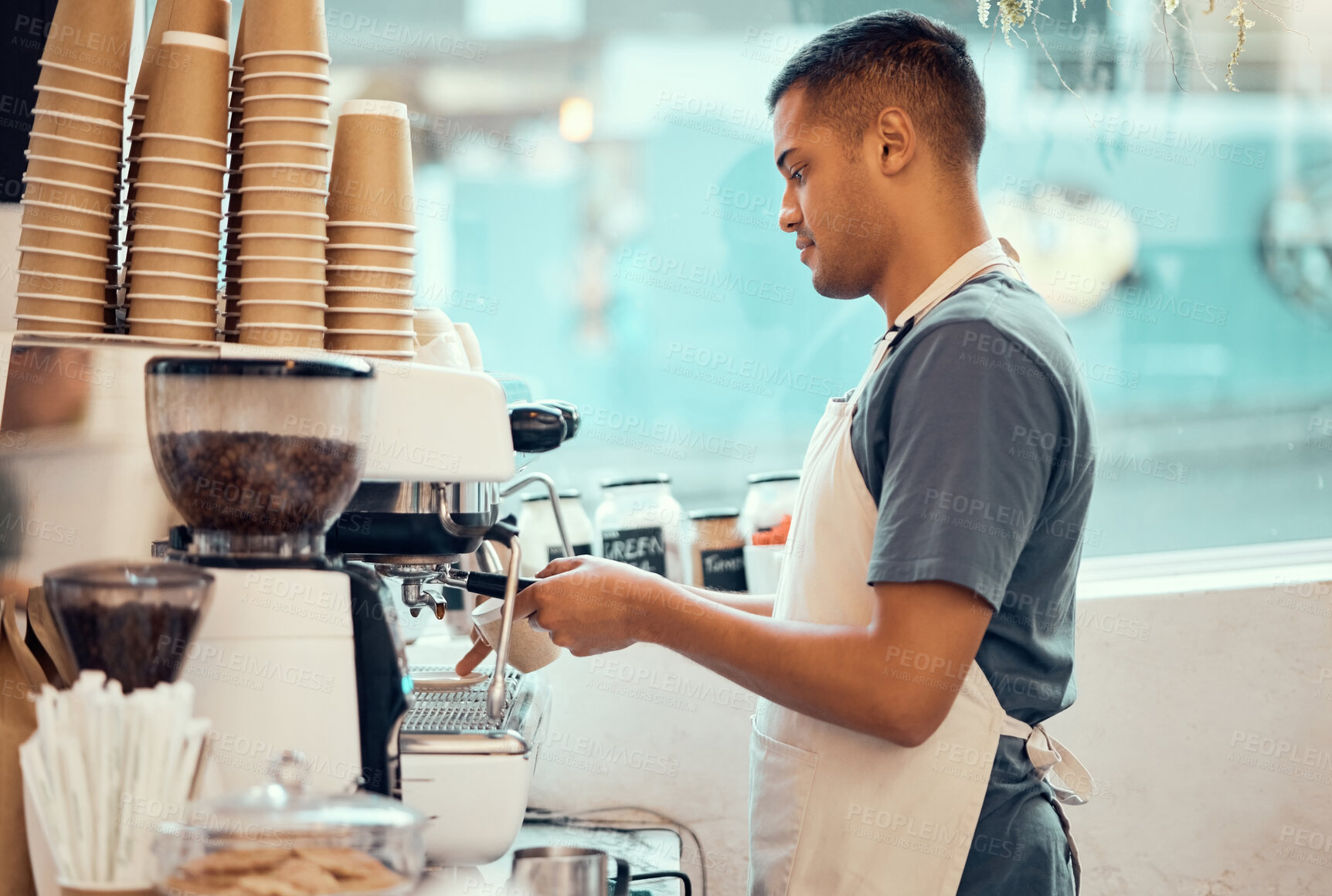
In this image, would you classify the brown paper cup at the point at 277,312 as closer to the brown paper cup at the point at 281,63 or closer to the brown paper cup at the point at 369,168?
the brown paper cup at the point at 369,168

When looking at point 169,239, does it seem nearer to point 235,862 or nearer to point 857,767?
point 235,862

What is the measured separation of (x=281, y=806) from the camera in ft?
2.02

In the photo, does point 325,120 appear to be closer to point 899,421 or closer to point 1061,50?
point 899,421

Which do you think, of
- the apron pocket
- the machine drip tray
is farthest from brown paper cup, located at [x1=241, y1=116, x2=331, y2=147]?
the apron pocket

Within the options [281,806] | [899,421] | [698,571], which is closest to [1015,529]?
[899,421]

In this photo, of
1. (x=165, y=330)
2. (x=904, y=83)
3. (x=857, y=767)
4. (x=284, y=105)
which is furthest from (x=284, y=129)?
(x=857, y=767)

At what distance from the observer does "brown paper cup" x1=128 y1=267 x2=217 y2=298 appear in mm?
1115

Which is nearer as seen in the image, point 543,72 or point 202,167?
point 202,167

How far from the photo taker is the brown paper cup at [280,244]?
1139 millimetres

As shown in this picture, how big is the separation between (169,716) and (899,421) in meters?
0.71

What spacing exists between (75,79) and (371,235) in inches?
12.4

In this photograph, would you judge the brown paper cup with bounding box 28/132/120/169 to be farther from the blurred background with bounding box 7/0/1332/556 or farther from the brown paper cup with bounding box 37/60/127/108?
the blurred background with bounding box 7/0/1332/556

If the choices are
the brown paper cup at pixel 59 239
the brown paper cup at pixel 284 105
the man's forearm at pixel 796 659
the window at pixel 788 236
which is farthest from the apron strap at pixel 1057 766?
the window at pixel 788 236

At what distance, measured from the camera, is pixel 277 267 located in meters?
1.14
